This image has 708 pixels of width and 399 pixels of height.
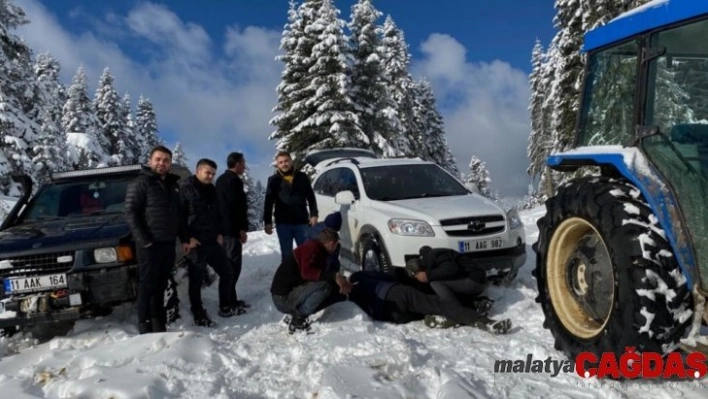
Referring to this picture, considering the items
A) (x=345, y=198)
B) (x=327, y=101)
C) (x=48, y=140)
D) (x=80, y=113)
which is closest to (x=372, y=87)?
(x=327, y=101)

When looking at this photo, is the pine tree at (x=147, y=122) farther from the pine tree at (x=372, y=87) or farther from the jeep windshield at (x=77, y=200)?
the jeep windshield at (x=77, y=200)

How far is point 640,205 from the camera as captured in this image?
10.6 feet

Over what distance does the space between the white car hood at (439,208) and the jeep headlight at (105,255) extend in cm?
324

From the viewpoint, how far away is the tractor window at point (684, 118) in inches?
115

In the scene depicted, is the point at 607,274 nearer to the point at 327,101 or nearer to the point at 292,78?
the point at 327,101

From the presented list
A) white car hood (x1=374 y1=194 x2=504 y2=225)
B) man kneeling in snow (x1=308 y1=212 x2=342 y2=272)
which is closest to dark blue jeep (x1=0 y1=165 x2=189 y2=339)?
man kneeling in snow (x1=308 y1=212 x2=342 y2=272)

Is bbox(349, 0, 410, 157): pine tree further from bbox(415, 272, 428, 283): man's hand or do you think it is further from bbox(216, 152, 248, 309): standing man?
bbox(415, 272, 428, 283): man's hand

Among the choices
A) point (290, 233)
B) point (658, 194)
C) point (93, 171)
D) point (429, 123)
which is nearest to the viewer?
point (658, 194)

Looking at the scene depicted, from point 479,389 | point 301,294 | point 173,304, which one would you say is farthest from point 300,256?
point 479,389

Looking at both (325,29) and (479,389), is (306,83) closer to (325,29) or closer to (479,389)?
(325,29)

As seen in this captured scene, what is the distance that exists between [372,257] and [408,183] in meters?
1.56

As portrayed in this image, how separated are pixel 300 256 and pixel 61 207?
3.49 meters

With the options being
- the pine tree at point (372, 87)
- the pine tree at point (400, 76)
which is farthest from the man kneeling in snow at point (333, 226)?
the pine tree at point (400, 76)

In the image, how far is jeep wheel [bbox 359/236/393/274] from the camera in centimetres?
623
